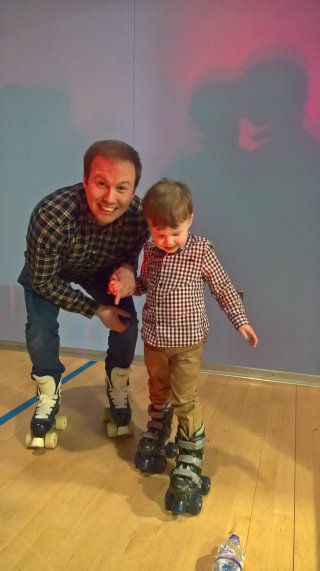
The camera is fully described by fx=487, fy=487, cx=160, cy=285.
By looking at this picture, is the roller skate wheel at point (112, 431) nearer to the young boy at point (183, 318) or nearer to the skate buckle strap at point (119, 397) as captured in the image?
the skate buckle strap at point (119, 397)

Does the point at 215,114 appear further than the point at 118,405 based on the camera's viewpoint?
Yes

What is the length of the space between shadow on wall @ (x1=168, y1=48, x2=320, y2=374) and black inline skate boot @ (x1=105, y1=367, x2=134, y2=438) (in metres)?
0.79

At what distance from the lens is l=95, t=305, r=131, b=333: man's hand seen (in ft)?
5.22

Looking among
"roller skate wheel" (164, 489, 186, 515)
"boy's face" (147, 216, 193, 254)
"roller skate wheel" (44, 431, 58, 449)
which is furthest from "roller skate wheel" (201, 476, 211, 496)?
"boy's face" (147, 216, 193, 254)

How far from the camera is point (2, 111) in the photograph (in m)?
2.57

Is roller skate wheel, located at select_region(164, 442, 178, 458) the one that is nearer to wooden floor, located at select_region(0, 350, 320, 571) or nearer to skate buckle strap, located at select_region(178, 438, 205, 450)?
wooden floor, located at select_region(0, 350, 320, 571)

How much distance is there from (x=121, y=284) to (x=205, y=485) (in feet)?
2.04

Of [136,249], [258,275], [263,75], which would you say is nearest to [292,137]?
[263,75]

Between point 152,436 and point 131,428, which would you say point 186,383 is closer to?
point 152,436

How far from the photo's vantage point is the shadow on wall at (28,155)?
97.6 inches

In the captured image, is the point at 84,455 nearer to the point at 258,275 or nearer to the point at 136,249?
the point at 136,249

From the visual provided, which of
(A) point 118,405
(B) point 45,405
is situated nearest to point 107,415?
(A) point 118,405

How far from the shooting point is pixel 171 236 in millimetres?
1264

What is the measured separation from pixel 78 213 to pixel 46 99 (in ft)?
4.08
